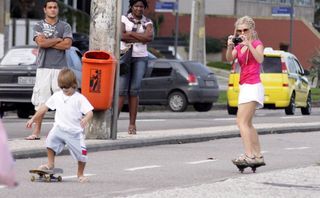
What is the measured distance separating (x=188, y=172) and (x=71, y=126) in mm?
1734

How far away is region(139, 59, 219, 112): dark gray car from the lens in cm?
2916

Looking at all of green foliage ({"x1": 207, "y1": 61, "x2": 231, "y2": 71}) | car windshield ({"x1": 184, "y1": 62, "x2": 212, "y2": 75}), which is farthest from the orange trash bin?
green foliage ({"x1": 207, "y1": 61, "x2": 231, "y2": 71})

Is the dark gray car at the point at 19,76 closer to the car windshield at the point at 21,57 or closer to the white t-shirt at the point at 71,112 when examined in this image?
the car windshield at the point at 21,57

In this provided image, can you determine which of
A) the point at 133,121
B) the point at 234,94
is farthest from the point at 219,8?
the point at 133,121

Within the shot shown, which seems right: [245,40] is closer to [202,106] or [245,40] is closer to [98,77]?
[98,77]

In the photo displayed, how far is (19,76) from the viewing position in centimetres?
2083

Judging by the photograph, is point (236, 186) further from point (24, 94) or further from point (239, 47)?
point (24, 94)

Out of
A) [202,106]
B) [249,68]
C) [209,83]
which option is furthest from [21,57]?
[249,68]

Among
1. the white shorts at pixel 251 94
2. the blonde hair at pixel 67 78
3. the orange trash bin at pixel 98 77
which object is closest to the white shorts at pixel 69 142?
the blonde hair at pixel 67 78

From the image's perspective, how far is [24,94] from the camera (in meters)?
20.6

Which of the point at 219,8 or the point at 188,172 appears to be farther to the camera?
the point at 219,8

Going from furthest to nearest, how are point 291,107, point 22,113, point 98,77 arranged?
1. point 291,107
2. point 22,113
3. point 98,77

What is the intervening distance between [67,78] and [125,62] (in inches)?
199

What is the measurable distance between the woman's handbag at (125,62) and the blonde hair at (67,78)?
4912 millimetres
